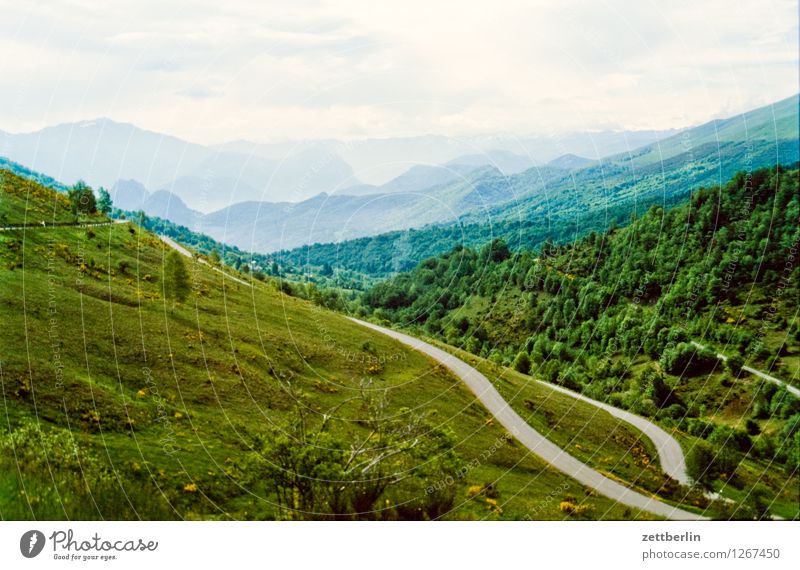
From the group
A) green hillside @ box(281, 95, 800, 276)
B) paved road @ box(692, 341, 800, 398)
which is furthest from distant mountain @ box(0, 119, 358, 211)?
paved road @ box(692, 341, 800, 398)

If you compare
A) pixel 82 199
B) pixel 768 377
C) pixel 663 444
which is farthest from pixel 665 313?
pixel 82 199

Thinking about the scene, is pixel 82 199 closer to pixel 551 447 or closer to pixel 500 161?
pixel 500 161

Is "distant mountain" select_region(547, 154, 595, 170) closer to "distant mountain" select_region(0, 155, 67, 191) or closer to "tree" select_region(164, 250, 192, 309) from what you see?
"tree" select_region(164, 250, 192, 309)

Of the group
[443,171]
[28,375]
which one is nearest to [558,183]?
[443,171]

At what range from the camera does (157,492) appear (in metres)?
20.2

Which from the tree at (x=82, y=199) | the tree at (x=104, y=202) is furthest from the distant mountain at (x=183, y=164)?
the tree at (x=104, y=202)

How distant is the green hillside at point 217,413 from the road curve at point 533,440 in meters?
0.91

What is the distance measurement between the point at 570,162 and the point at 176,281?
21.9m

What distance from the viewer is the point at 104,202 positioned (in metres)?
33.9
